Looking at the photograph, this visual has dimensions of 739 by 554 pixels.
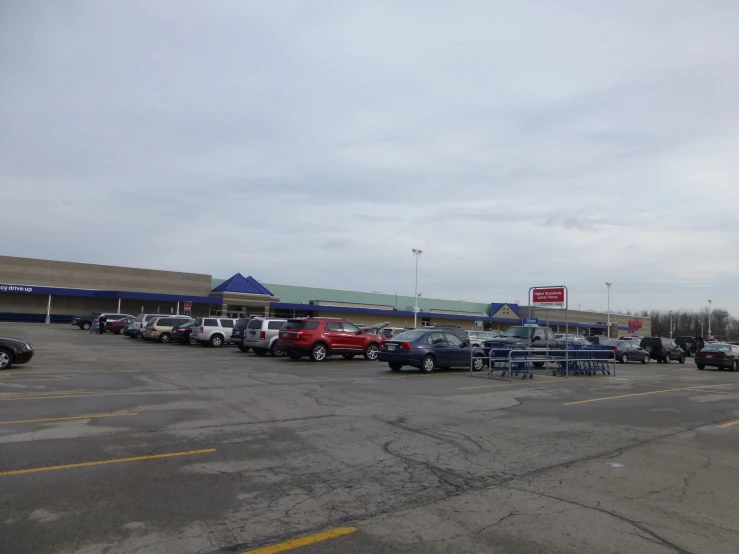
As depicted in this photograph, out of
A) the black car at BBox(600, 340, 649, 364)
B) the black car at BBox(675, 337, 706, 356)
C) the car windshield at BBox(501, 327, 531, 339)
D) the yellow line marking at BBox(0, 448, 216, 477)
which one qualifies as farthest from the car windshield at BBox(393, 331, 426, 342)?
the black car at BBox(675, 337, 706, 356)

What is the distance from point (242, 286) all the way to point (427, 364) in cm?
4576

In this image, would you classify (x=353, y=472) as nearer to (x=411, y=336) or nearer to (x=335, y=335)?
(x=411, y=336)

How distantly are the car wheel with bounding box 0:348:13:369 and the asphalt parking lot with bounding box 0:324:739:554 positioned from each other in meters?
4.11

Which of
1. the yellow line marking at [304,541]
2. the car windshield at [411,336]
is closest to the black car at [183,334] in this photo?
the car windshield at [411,336]

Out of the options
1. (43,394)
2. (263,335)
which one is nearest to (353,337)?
(263,335)

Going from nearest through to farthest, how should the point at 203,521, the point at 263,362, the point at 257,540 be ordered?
the point at 257,540 → the point at 203,521 → the point at 263,362

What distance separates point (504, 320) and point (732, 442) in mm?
72040

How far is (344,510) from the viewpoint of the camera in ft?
17.9

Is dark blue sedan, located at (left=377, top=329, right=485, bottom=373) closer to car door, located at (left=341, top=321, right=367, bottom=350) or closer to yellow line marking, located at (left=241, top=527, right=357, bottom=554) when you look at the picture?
car door, located at (left=341, top=321, right=367, bottom=350)

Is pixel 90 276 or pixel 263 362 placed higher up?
pixel 90 276

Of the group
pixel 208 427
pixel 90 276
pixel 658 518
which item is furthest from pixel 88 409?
pixel 90 276

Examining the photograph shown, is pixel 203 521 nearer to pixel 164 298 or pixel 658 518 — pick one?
pixel 658 518

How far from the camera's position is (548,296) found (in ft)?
77.9

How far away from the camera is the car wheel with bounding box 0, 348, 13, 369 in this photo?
16.8 metres
